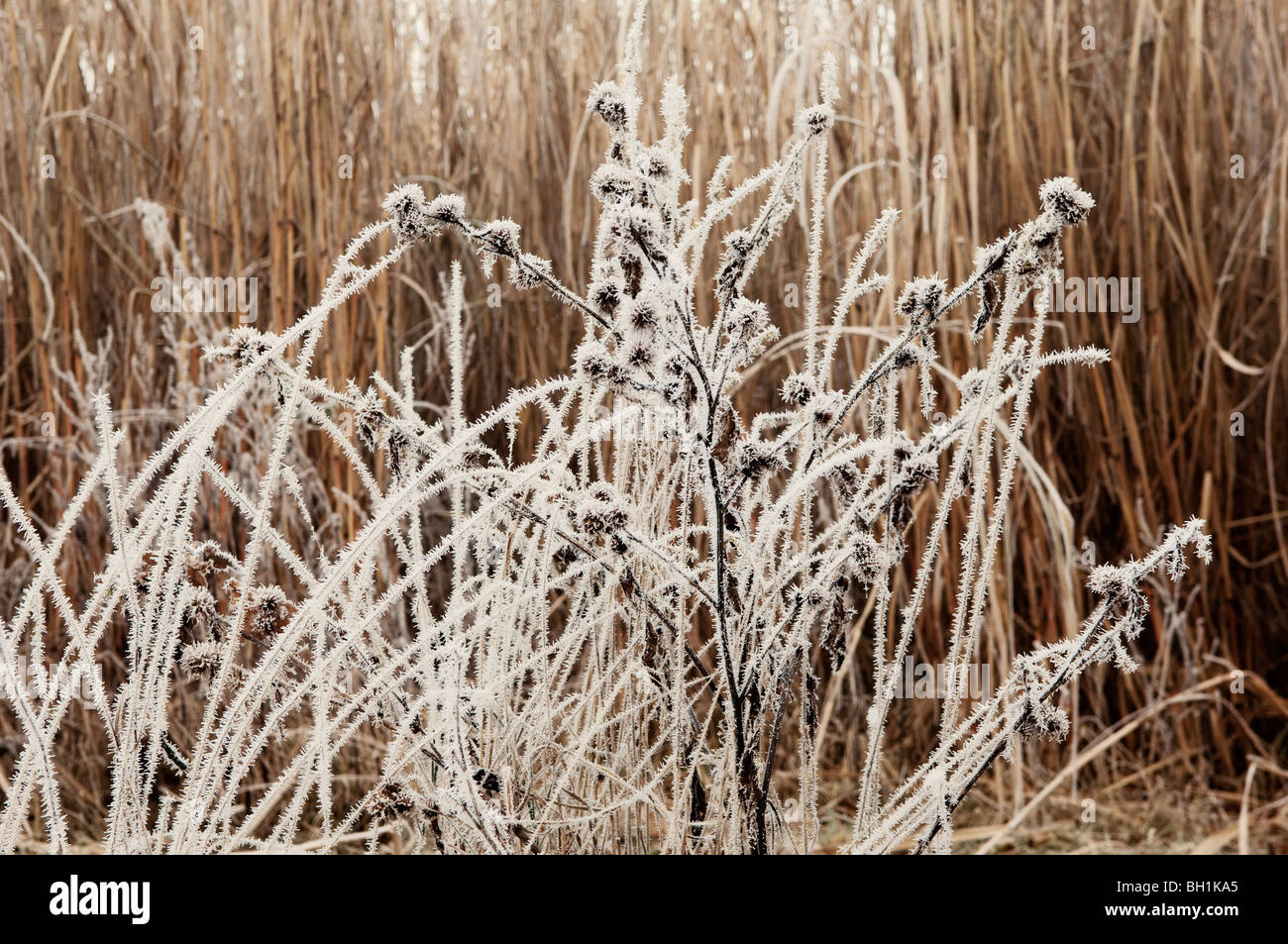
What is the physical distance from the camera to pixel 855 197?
1805 millimetres

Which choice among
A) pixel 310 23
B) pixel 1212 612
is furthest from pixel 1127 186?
pixel 310 23

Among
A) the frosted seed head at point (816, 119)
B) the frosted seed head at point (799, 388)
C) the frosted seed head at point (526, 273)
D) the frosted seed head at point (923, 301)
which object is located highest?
the frosted seed head at point (816, 119)

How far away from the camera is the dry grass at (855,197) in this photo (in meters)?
1.63

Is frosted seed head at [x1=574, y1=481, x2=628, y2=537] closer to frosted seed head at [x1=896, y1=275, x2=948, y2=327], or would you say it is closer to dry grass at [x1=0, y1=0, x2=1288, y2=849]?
frosted seed head at [x1=896, y1=275, x2=948, y2=327]

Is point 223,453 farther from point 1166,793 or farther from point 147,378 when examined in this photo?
point 1166,793

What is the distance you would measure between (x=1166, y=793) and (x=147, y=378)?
1.61 metres

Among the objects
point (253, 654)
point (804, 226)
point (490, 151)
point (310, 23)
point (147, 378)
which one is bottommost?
point (253, 654)

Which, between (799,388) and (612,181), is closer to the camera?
(612,181)

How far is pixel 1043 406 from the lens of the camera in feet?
5.36
